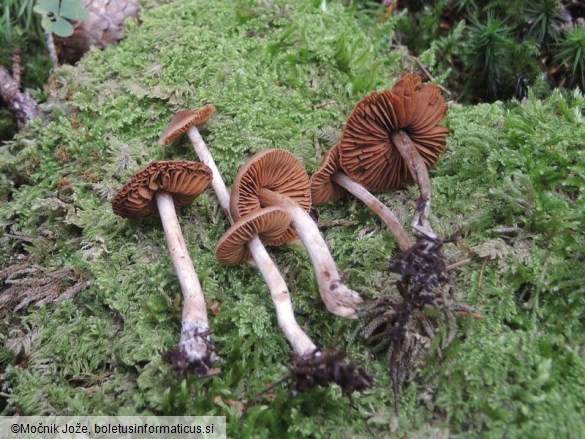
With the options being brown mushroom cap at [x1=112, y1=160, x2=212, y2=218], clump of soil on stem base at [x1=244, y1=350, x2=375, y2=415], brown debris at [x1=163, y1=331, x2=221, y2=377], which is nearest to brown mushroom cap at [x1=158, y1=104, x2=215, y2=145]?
brown mushroom cap at [x1=112, y1=160, x2=212, y2=218]

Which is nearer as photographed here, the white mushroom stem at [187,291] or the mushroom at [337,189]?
the white mushroom stem at [187,291]

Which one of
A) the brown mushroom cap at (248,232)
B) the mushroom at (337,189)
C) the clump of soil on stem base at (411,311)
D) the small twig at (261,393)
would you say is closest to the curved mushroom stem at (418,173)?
the mushroom at (337,189)

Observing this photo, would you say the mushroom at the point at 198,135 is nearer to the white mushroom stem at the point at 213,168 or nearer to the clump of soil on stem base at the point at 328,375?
the white mushroom stem at the point at 213,168

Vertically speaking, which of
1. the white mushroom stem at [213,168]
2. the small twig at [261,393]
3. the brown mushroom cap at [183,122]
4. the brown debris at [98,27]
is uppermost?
the brown debris at [98,27]

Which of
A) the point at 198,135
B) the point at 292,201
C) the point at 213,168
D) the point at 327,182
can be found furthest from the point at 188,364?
the point at 198,135

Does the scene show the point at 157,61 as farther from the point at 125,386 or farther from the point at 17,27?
the point at 125,386

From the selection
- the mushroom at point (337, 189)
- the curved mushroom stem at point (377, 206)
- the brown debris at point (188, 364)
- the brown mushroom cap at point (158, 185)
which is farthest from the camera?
the mushroom at point (337, 189)

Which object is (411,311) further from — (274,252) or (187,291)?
(187,291)

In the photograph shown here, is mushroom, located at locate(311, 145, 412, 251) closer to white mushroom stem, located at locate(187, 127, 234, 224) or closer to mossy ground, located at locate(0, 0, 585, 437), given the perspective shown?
mossy ground, located at locate(0, 0, 585, 437)

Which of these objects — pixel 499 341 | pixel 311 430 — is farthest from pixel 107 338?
pixel 499 341
